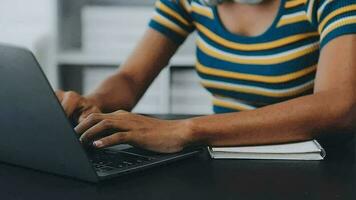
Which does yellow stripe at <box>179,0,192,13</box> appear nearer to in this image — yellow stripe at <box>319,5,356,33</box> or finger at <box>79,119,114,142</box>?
yellow stripe at <box>319,5,356,33</box>

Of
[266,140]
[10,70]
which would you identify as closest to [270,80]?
[266,140]

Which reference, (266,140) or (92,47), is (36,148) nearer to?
(266,140)

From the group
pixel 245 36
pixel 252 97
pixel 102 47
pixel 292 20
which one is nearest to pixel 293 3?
pixel 292 20

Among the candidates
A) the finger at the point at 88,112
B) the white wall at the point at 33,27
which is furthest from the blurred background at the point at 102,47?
the finger at the point at 88,112

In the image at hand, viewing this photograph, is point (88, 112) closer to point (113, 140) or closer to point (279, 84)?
point (113, 140)

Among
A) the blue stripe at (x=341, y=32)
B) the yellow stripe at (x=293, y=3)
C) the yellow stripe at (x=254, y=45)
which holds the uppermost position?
the blue stripe at (x=341, y=32)

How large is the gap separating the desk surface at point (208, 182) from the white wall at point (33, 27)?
1.49 metres

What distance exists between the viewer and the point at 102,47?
7.79ft

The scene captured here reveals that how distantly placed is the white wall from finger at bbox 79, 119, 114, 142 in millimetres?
1439

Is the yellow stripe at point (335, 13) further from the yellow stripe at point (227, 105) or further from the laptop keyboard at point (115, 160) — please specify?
the laptop keyboard at point (115, 160)

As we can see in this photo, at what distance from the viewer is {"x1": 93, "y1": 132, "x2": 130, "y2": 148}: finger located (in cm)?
88

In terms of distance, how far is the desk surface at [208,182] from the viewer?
753mm

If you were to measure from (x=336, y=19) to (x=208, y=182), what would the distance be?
1.52 ft

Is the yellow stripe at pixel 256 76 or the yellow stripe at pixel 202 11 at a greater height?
the yellow stripe at pixel 202 11
